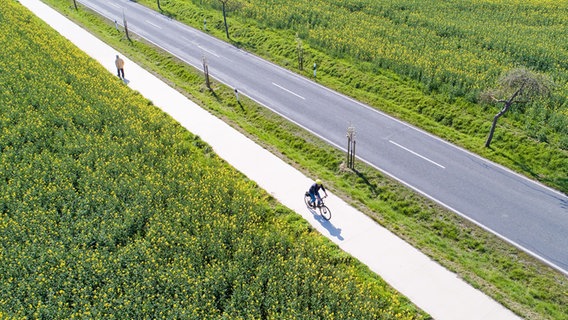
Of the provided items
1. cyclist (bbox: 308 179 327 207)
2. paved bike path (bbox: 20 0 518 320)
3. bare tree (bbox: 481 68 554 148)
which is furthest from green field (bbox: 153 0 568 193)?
cyclist (bbox: 308 179 327 207)

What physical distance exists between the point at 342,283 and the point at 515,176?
10.7 m

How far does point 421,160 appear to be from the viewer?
1794 centimetres

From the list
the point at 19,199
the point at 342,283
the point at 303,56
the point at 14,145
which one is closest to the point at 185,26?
the point at 303,56

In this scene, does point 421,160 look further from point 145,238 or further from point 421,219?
point 145,238

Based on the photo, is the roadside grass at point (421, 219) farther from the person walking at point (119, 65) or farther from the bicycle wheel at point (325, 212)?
the person walking at point (119, 65)

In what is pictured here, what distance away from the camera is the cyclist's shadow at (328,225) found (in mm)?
13781

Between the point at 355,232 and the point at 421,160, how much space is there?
6.00m

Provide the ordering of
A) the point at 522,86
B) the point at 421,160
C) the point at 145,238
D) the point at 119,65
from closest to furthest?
the point at 145,238 < the point at 522,86 < the point at 421,160 < the point at 119,65

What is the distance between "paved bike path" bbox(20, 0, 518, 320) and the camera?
11461mm

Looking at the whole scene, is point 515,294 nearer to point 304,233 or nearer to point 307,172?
point 304,233

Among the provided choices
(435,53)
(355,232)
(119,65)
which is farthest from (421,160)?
(119,65)

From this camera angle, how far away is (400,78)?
80.9 feet

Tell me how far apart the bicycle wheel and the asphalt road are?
4236mm

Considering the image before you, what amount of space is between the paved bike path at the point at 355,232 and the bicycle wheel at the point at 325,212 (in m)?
0.20
